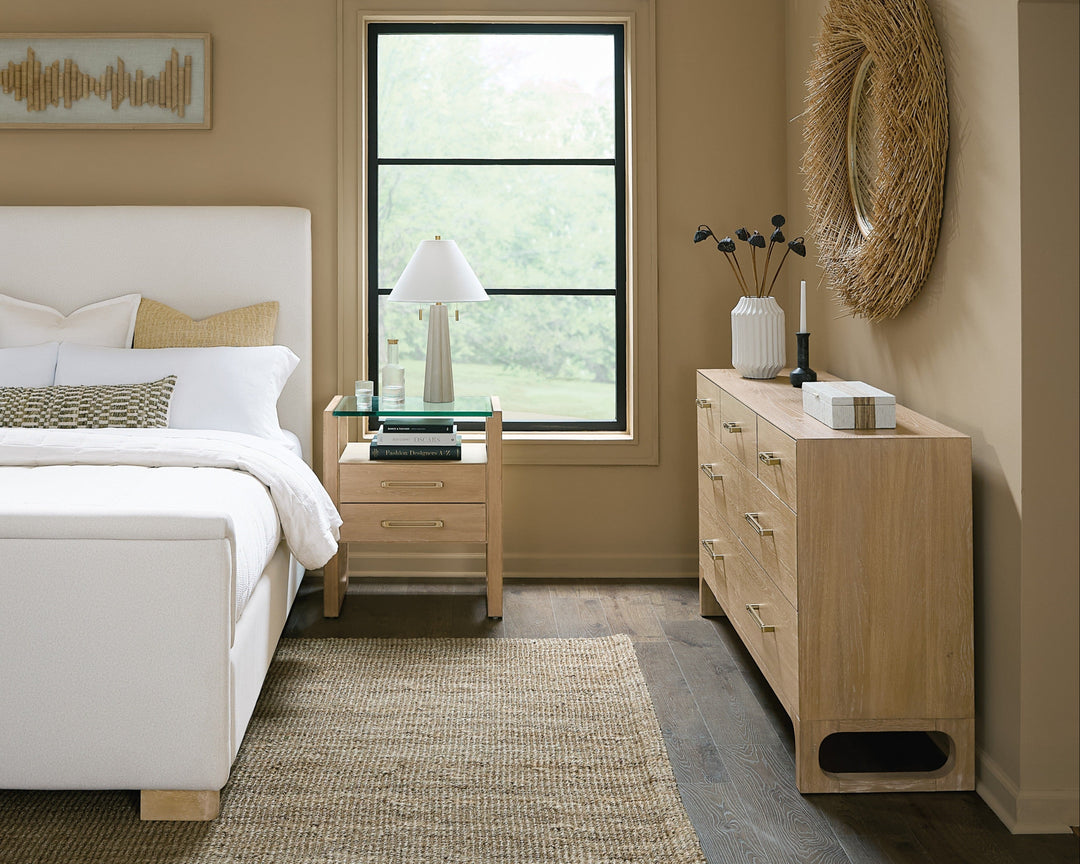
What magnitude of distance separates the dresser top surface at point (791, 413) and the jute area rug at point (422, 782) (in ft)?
2.77

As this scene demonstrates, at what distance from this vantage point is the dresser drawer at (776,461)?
2.27 m

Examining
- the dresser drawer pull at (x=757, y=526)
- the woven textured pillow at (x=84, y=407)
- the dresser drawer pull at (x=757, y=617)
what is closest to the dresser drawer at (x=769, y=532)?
the dresser drawer pull at (x=757, y=526)

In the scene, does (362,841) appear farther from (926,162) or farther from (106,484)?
(926,162)

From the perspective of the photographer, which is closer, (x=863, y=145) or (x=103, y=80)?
(x=863, y=145)

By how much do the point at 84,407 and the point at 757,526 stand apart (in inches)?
80.9

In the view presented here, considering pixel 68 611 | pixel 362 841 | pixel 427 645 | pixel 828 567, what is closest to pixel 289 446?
pixel 427 645

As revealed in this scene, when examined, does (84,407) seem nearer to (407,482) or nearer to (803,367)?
(407,482)

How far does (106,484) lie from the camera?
2.53 m

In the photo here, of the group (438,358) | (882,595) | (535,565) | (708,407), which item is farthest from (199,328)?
(882,595)

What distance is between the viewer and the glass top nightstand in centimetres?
343

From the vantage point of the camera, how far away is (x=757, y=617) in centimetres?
262

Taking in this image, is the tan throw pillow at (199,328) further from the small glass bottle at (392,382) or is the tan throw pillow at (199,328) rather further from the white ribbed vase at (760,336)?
the white ribbed vase at (760,336)

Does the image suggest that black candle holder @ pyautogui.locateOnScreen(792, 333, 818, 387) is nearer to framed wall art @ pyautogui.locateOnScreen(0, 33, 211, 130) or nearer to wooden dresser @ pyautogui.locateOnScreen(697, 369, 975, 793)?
wooden dresser @ pyautogui.locateOnScreen(697, 369, 975, 793)

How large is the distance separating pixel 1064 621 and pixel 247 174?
3.18 m
